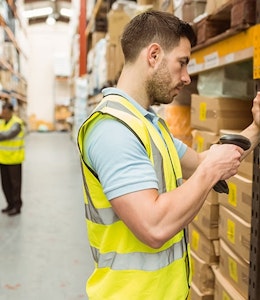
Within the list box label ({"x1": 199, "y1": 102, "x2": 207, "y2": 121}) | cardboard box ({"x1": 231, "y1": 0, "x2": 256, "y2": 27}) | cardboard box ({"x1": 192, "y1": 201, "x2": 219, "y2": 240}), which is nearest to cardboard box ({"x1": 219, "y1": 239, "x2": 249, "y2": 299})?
cardboard box ({"x1": 192, "y1": 201, "x2": 219, "y2": 240})

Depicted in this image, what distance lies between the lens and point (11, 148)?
5441 mm

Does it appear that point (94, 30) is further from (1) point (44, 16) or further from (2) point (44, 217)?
(1) point (44, 16)

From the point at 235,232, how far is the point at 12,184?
13.1 feet

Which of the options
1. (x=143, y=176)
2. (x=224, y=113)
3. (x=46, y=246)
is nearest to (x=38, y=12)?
(x=46, y=246)

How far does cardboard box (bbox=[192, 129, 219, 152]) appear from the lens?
2270mm

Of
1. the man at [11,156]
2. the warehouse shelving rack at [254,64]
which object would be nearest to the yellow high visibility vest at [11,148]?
the man at [11,156]

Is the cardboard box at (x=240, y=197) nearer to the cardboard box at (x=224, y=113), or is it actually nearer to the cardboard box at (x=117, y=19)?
the cardboard box at (x=224, y=113)

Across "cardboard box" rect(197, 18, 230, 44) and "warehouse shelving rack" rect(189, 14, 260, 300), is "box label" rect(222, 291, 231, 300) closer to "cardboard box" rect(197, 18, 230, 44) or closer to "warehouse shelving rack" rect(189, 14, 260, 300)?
"warehouse shelving rack" rect(189, 14, 260, 300)

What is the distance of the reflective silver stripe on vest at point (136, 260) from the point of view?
127cm

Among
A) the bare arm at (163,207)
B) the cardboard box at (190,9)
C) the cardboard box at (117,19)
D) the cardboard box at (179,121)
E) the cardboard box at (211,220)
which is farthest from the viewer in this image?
the cardboard box at (117,19)

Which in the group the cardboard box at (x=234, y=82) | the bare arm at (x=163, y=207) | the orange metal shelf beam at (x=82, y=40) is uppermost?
the orange metal shelf beam at (x=82, y=40)

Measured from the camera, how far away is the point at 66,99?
72.9ft

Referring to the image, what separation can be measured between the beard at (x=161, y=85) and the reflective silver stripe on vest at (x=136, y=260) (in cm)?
46

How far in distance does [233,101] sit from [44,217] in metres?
3.50
